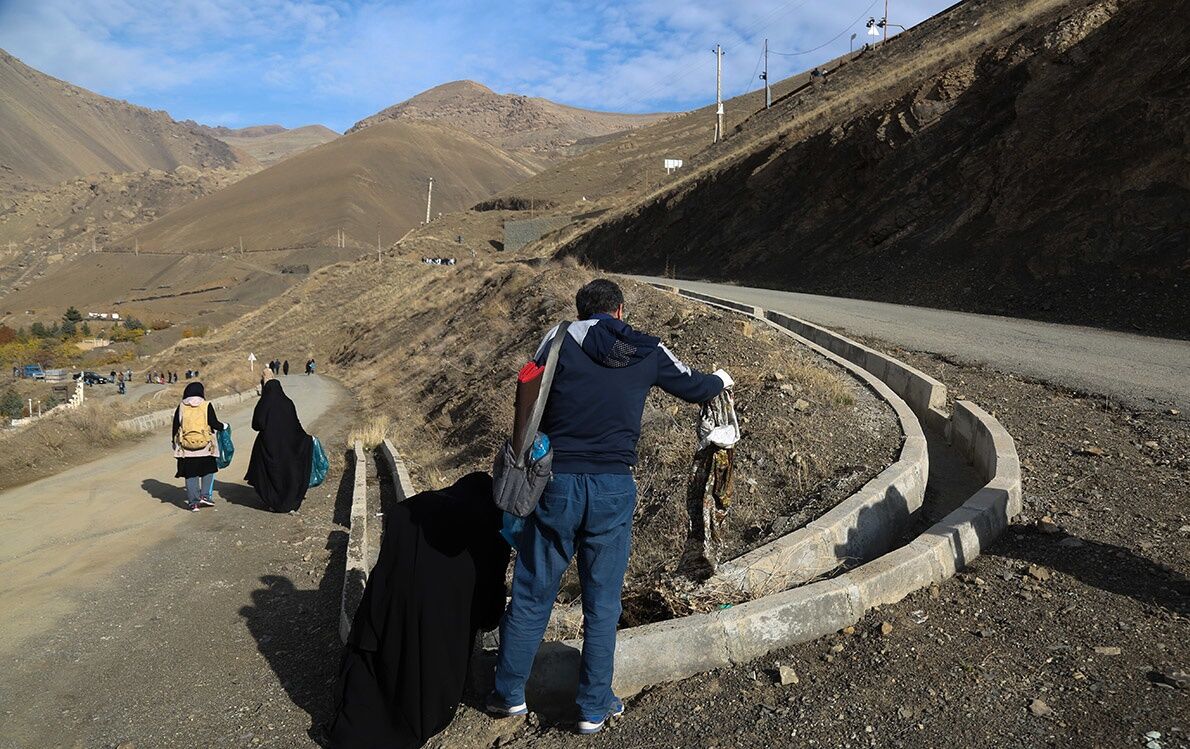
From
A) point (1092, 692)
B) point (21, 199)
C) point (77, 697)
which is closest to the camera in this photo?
point (1092, 692)

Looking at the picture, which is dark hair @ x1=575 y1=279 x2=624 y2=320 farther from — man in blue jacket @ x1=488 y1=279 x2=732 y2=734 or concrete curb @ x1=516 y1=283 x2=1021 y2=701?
concrete curb @ x1=516 y1=283 x2=1021 y2=701

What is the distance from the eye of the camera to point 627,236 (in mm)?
38219

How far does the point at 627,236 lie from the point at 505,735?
35.2 m

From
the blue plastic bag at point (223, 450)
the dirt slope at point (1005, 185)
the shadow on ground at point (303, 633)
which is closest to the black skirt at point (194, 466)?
the blue plastic bag at point (223, 450)

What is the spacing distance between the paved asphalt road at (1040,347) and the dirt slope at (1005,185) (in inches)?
42.6

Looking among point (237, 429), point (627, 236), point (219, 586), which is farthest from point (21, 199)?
point (219, 586)

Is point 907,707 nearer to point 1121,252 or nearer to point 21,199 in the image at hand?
point 1121,252

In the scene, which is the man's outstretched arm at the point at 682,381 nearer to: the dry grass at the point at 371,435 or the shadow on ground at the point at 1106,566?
the shadow on ground at the point at 1106,566

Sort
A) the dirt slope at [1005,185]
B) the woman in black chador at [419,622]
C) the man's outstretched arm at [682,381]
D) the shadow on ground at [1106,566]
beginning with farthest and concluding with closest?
1. the dirt slope at [1005,185]
2. the shadow on ground at [1106,566]
3. the woman in black chador at [419,622]
4. the man's outstretched arm at [682,381]

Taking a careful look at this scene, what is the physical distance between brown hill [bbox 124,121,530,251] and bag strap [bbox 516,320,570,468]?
356ft

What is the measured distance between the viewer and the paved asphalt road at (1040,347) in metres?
8.82

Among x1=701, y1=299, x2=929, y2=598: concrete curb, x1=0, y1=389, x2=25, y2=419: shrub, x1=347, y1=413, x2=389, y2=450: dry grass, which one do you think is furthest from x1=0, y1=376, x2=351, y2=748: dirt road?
x1=0, y1=389, x2=25, y2=419: shrub

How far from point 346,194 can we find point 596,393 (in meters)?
127

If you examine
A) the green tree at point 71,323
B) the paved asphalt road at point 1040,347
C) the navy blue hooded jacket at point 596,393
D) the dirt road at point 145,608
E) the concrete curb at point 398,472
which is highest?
the green tree at point 71,323
